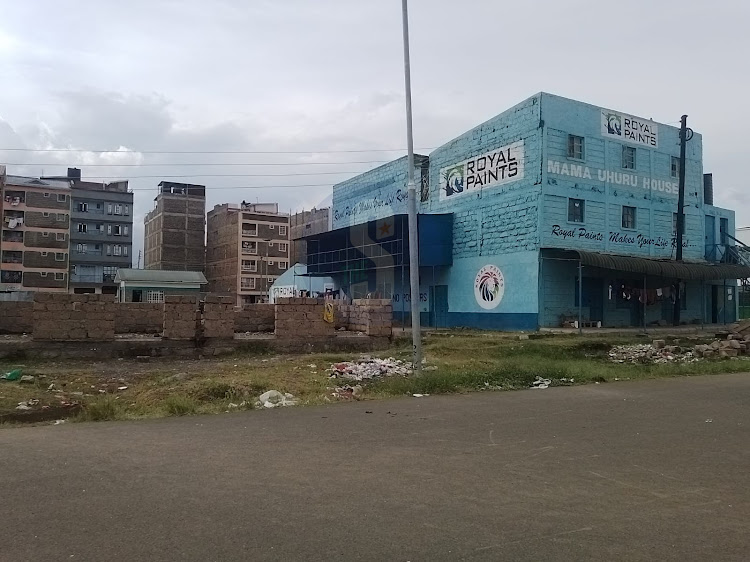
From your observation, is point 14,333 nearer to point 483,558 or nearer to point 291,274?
point 483,558

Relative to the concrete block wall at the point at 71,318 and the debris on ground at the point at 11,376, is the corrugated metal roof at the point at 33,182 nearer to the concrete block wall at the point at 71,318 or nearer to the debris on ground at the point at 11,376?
the concrete block wall at the point at 71,318

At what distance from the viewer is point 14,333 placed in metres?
20.5

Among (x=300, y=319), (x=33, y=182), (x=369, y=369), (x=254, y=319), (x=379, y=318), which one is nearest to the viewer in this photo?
(x=369, y=369)

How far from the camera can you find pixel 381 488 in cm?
580

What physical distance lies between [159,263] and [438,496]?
95.0 metres

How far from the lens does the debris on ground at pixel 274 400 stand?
36.0 ft

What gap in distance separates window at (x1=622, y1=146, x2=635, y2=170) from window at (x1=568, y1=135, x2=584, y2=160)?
2.80m

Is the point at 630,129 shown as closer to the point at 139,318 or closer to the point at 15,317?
the point at 139,318

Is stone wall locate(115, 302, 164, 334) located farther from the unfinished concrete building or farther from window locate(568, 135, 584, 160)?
the unfinished concrete building

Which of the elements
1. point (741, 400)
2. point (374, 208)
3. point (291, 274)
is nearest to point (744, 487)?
point (741, 400)

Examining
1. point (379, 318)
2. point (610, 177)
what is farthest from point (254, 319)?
point (610, 177)

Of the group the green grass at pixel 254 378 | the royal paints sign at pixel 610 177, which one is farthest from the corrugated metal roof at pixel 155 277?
the green grass at pixel 254 378

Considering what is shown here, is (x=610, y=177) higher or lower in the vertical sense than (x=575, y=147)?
lower

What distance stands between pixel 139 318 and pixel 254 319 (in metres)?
3.83
